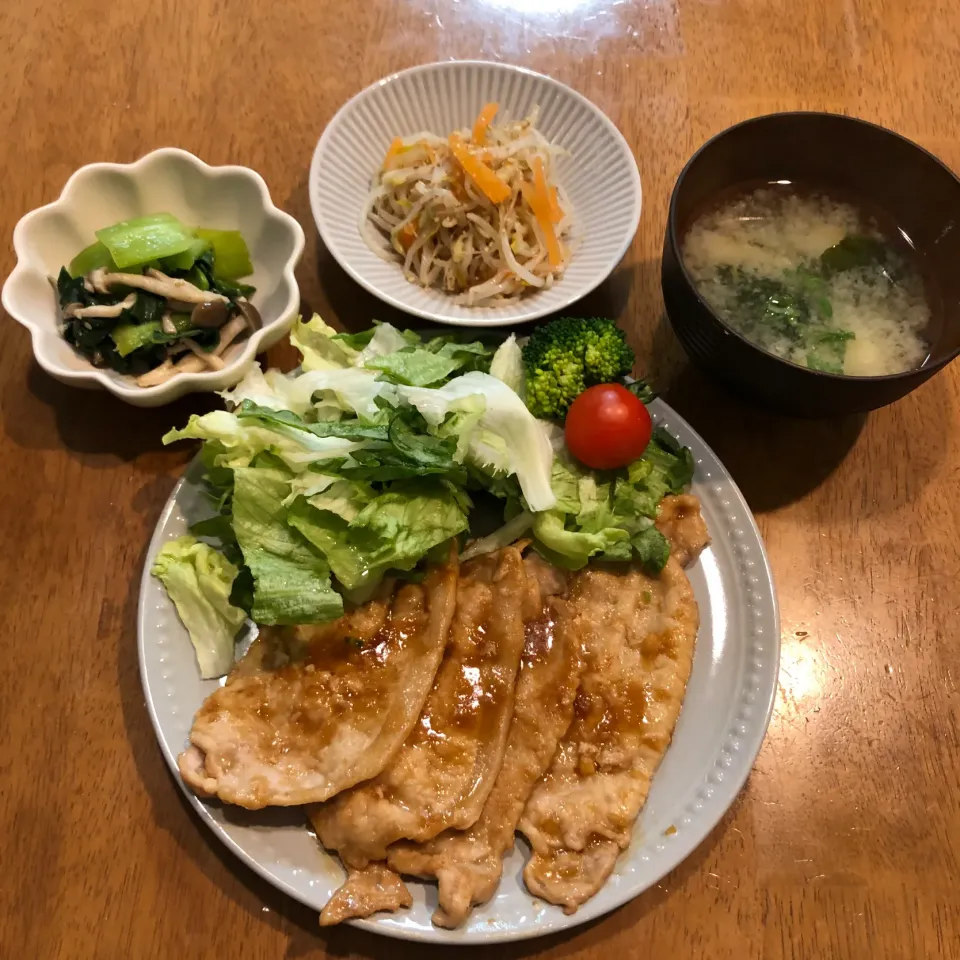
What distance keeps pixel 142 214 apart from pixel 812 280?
2.18 meters

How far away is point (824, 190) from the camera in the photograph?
2502 millimetres

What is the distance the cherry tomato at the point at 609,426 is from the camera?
220cm

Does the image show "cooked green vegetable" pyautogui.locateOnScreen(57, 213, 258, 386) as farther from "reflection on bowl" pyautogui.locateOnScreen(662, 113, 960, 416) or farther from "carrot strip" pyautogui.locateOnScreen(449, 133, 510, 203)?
"reflection on bowl" pyautogui.locateOnScreen(662, 113, 960, 416)

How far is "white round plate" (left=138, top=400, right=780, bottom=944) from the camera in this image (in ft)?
6.18

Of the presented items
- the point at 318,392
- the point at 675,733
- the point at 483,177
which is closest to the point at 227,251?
the point at 318,392

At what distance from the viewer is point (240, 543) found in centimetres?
212

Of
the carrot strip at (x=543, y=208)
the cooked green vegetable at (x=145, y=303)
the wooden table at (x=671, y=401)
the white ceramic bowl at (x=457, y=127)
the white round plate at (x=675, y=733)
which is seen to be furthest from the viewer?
the carrot strip at (x=543, y=208)

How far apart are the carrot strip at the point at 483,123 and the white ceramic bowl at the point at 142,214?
28.4 inches

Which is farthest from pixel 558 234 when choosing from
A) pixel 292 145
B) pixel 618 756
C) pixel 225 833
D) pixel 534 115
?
pixel 225 833

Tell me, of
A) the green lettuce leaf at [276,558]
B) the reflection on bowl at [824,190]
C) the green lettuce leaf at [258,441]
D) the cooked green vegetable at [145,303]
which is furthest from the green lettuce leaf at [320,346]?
the reflection on bowl at [824,190]

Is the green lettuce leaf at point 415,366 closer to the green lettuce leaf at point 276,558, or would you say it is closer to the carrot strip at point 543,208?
the green lettuce leaf at point 276,558

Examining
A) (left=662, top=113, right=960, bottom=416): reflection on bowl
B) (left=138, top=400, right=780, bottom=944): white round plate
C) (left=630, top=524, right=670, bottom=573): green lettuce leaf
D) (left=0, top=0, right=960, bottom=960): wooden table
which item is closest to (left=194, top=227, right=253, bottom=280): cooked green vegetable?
(left=0, top=0, right=960, bottom=960): wooden table

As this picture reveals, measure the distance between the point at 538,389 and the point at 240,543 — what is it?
963 millimetres

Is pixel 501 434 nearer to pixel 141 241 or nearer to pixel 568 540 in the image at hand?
pixel 568 540
